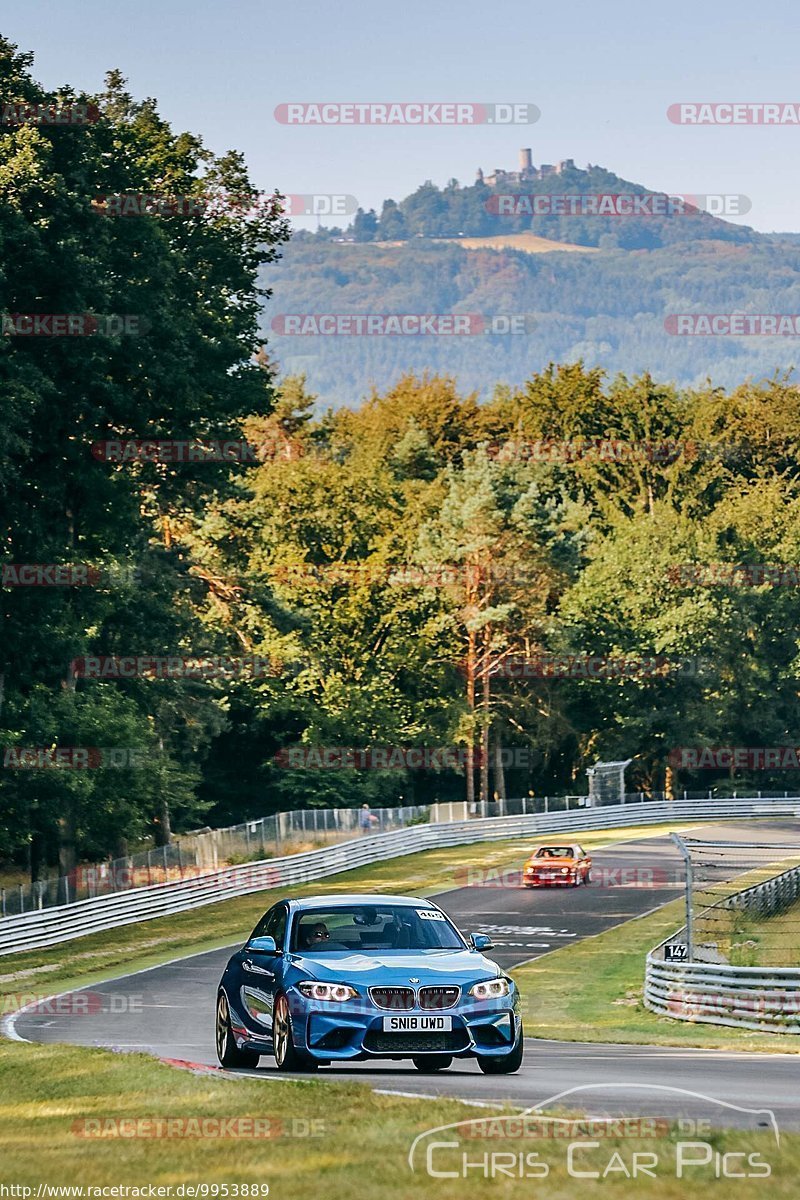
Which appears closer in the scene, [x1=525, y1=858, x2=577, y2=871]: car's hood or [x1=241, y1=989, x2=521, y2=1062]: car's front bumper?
[x1=241, y1=989, x2=521, y2=1062]: car's front bumper

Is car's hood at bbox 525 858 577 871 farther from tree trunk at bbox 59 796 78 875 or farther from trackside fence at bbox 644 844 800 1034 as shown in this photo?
trackside fence at bbox 644 844 800 1034

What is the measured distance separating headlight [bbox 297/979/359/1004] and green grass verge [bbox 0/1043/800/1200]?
87cm

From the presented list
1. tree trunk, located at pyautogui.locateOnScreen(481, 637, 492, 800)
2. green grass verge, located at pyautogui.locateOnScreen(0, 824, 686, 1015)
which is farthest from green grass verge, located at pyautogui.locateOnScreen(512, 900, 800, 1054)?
tree trunk, located at pyautogui.locateOnScreen(481, 637, 492, 800)

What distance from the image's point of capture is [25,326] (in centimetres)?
3916

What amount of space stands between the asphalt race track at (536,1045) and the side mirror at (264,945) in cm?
99

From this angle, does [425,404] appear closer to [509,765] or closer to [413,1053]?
[509,765]

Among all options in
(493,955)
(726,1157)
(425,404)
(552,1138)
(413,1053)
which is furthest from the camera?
(425,404)

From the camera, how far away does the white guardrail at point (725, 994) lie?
25.3 metres

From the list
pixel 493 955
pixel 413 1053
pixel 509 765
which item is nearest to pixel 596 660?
pixel 509 765

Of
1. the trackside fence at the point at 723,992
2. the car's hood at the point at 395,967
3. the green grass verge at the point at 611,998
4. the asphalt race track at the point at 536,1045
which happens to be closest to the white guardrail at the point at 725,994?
the trackside fence at the point at 723,992

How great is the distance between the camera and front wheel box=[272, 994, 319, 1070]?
14141mm

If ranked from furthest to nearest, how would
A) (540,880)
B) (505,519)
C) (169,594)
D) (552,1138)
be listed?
(505,519), (169,594), (540,880), (552,1138)

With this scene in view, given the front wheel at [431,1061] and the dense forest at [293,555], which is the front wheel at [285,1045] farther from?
the dense forest at [293,555]

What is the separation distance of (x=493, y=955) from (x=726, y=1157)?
28.2m
